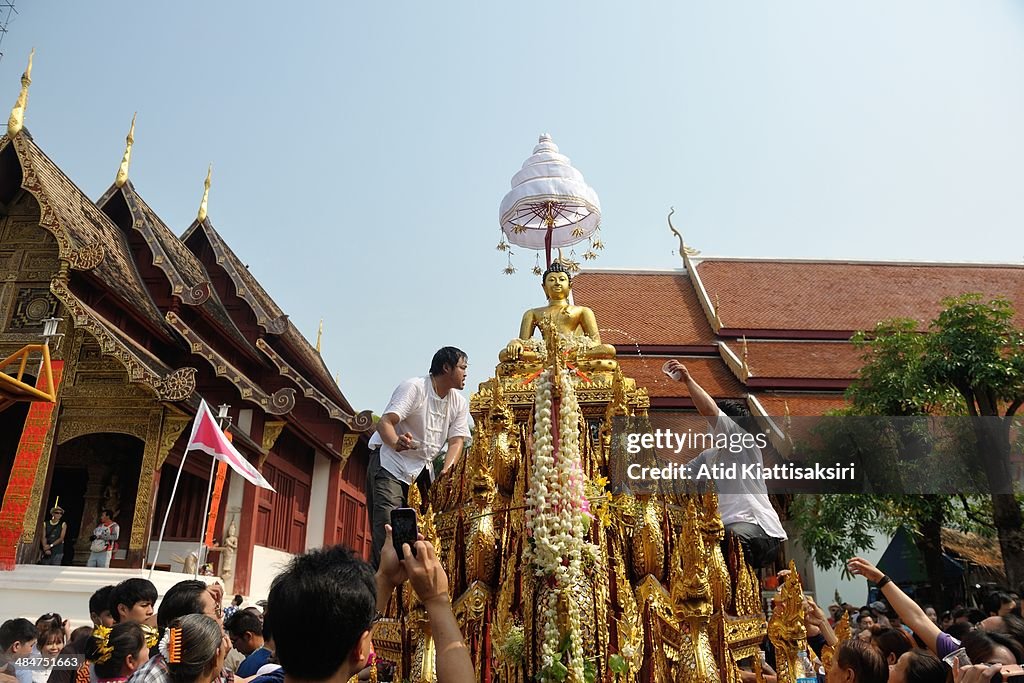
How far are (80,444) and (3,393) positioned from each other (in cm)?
744

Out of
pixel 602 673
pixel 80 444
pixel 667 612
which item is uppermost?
pixel 80 444

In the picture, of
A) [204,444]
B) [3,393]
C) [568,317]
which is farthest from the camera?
[204,444]

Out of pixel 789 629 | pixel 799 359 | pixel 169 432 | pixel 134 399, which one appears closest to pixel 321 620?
pixel 789 629

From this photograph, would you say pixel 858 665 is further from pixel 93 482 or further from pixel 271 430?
pixel 93 482

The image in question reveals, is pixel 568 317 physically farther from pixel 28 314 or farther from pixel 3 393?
pixel 28 314

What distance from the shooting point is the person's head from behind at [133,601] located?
10.0ft

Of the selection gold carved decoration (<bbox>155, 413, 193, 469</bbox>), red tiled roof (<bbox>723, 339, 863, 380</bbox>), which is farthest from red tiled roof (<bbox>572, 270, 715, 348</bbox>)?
gold carved decoration (<bbox>155, 413, 193, 469</bbox>)

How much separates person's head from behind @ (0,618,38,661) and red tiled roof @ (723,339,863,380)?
13500 mm

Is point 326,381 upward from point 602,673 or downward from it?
upward

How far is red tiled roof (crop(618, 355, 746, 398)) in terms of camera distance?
14.9 meters

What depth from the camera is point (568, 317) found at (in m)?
6.77

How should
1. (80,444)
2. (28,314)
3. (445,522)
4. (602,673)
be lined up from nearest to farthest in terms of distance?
(602,673) → (445,522) → (28,314) → (80,444)

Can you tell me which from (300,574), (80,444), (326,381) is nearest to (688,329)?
(326,381)

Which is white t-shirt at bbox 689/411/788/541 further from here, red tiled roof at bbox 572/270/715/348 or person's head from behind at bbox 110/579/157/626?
red tiled roof at bbox 572/270/715/348
